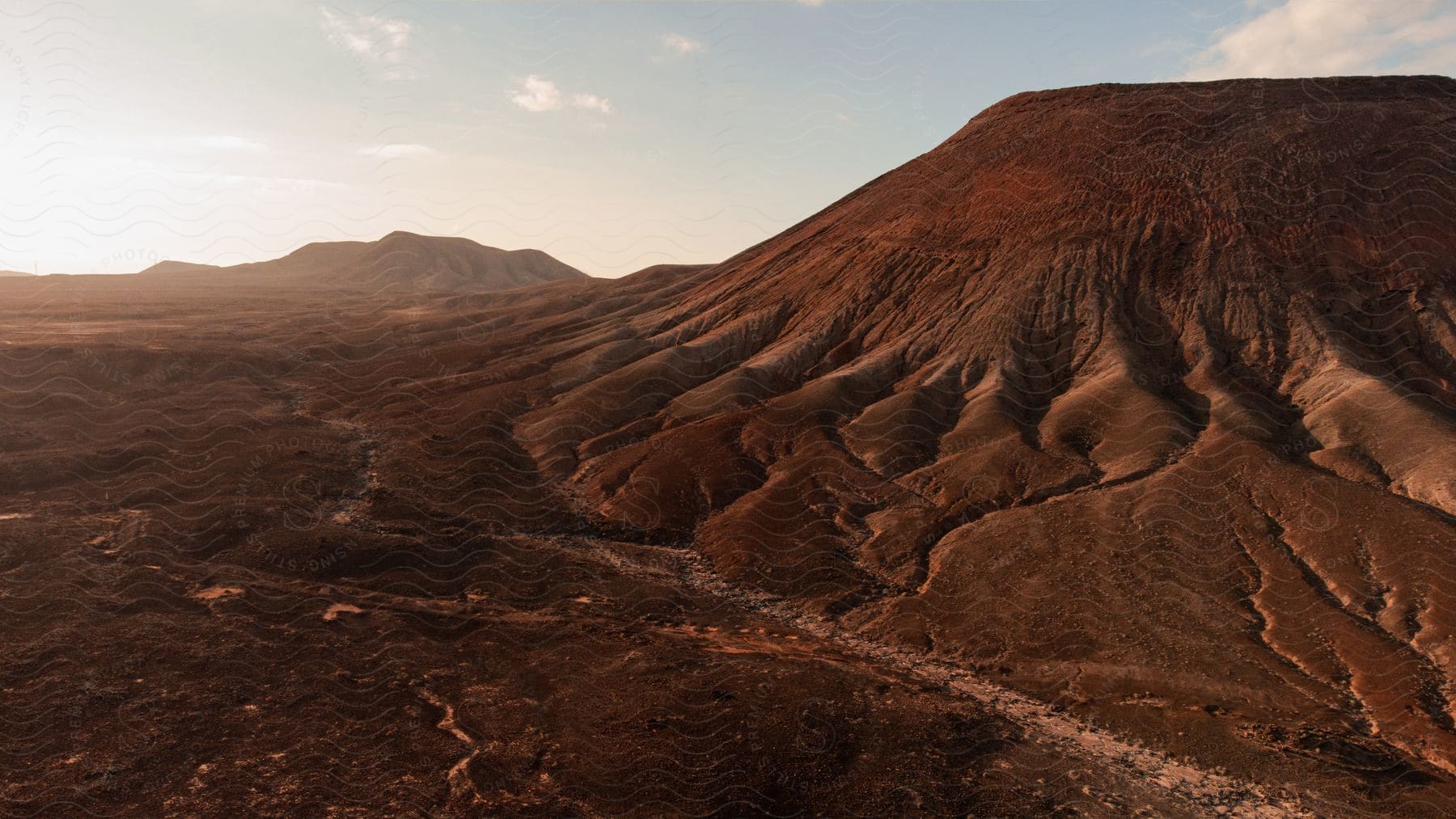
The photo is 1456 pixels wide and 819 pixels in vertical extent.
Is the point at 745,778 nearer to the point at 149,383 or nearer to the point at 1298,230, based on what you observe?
the point at 1298,230

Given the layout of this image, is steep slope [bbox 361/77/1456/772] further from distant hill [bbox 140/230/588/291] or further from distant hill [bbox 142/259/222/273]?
distant hill [bbox 142/259/222/273]

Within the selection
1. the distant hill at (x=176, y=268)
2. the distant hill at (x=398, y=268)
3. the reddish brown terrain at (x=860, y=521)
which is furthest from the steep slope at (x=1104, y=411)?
the distant hill at (x=176, y=268)

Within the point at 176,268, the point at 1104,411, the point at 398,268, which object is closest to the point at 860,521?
the point at 1104,411

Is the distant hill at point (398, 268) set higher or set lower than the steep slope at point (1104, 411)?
higher

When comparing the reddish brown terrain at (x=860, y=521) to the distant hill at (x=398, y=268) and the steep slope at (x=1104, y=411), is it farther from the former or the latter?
the distant hill at (x=398, y=268)

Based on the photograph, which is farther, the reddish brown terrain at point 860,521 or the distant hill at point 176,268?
the distant hill at point 176,268

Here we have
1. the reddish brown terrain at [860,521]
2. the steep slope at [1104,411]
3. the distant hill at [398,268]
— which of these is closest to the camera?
the reddish brown terrain at [860,521]

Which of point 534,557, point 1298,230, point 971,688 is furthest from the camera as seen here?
point 1298,230

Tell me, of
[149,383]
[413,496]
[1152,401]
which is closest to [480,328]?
[149,383]

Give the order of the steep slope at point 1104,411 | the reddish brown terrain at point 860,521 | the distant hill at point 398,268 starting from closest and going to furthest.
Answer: the reddish brown terrain at point 860,521
the steep slope at point 1104,411
the distant hill at point 398,268
